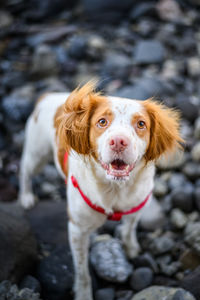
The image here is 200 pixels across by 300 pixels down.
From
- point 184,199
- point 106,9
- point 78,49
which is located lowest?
point 184,199

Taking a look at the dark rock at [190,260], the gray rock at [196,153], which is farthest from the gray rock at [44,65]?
the dark rock at [190,260]

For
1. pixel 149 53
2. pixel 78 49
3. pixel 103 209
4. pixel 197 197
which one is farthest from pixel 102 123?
pixel 78 49

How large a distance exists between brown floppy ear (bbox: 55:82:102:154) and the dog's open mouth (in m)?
0.26

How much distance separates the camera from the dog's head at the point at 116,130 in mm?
1940

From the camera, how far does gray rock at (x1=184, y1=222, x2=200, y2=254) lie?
9.43 feet

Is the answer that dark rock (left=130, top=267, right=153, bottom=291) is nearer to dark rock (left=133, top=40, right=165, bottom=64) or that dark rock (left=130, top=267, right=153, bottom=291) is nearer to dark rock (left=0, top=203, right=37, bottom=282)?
dark rock (left=0, top=203, right=37, bottom=282)

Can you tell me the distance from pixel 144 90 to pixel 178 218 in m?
2.31

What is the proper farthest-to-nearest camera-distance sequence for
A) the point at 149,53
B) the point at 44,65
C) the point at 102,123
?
1. the point at 149,53
2. the point at 44,65
3. the point at 102,123

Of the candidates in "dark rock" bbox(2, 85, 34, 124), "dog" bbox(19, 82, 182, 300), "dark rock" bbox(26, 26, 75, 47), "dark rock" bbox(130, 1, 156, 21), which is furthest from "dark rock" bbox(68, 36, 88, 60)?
"dog" bbox(19, 82, 182, 300)

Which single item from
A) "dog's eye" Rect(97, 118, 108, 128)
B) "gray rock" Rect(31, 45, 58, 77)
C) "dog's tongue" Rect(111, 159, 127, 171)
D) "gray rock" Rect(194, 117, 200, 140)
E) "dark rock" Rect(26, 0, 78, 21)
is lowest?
"dog's tongue" Rect(111, 159, 127, 171)

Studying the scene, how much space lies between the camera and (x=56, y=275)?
2789 millimetres

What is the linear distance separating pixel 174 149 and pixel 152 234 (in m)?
1.41

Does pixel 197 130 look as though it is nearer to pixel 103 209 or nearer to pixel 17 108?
pixel 103 209

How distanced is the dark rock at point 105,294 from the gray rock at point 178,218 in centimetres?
108
